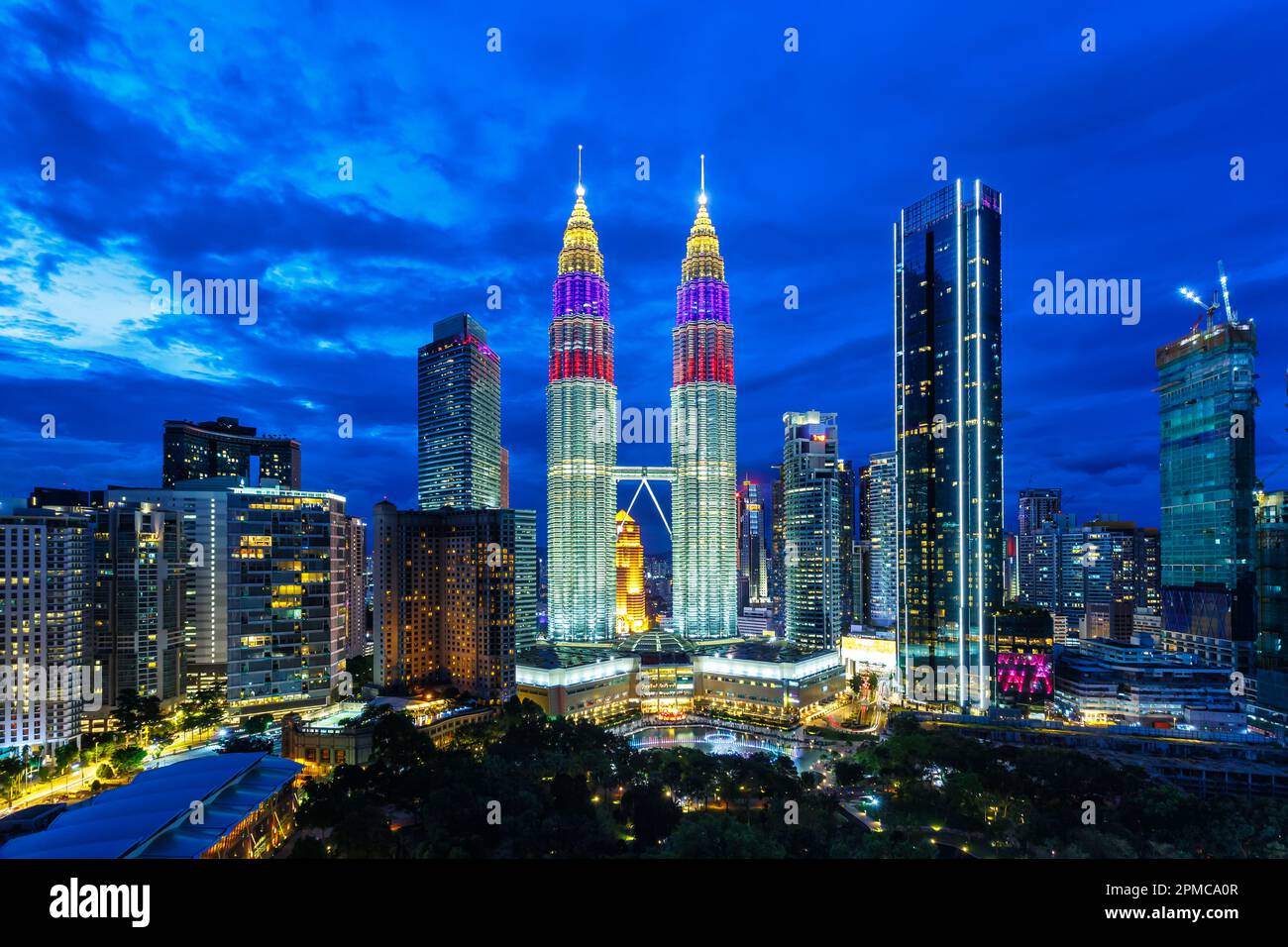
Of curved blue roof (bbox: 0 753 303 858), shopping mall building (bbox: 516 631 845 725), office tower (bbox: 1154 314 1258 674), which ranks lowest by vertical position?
shopping mall building (bbox: 516 631 845 725)

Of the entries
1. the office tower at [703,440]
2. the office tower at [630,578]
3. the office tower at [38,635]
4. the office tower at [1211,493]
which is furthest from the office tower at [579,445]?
the office tower at [1211,493]

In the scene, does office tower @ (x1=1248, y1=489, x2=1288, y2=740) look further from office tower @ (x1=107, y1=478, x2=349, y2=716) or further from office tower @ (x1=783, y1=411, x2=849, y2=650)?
office tower @ (x1=107, y1=478, x2=349, y2=716)

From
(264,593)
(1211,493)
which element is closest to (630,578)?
(264,593)

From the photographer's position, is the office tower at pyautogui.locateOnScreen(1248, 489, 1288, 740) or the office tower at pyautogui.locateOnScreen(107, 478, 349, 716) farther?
the office tower at pyautogui.locateOnScreen(107, 478, 349, 716)

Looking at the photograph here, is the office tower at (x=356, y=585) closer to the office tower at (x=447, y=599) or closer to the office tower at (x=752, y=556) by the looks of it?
the office tower at (x=447, y=599)

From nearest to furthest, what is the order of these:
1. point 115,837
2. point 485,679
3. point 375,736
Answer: point 115,837 < point 375,736 < point 485,679

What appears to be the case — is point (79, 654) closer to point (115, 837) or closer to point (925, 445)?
point (115, 837)

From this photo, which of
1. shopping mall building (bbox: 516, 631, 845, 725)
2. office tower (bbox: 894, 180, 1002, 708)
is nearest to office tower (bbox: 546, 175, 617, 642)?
shopping mall building (bbox: 516, 631, 845, 725)
